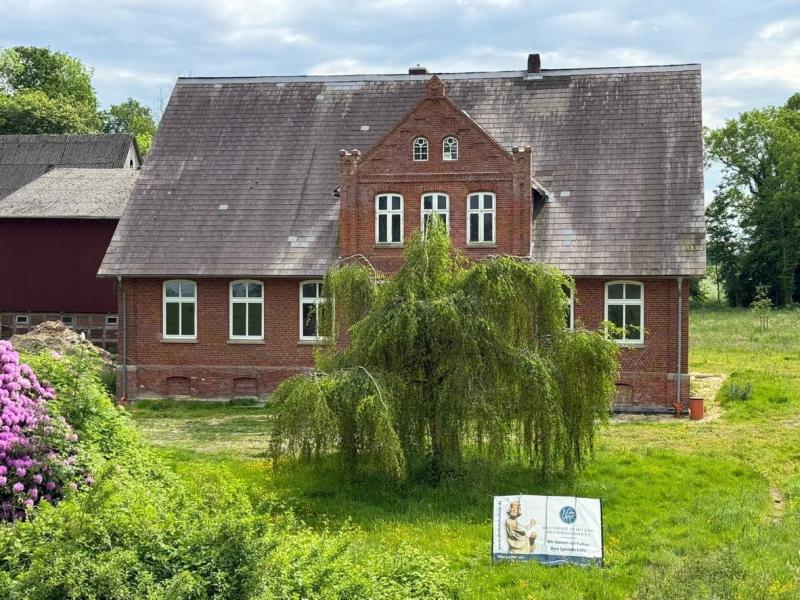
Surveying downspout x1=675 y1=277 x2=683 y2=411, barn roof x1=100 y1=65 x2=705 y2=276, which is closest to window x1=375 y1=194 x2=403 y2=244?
barn roof x1=100 y1=65 x2=705 y2=276

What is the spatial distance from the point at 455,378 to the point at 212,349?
42.5 feet

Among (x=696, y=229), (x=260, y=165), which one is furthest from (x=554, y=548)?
(x=260, y=165)

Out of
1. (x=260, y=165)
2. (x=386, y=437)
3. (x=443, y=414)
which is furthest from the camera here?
(x=260, y=165)

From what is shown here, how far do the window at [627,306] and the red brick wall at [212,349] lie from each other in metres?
8.14

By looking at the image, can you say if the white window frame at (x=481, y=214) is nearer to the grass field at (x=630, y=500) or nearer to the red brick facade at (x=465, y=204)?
the red brick facade at (x=465, y=204)

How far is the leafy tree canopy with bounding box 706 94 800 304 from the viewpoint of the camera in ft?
214

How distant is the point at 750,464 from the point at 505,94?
49.8 feet

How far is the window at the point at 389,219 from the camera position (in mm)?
24938

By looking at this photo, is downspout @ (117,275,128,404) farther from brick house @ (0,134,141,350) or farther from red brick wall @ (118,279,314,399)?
brick house @ (0,134,141,350)

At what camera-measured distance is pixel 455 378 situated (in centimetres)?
1485

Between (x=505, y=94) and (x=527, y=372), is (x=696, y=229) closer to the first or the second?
(x=505, y=94)

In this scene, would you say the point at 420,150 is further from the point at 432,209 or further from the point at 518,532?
the point at 518,532

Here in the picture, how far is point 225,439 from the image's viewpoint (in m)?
20.5

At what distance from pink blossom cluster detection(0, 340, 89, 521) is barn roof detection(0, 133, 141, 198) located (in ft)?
131
